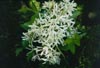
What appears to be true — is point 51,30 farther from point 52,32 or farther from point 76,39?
point 76,39

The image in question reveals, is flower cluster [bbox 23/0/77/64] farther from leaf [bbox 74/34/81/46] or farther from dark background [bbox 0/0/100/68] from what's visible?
dark background [bbox 0/0/100/68]

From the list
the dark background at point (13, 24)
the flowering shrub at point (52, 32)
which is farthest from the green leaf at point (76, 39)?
the dark background at point (13, 24)

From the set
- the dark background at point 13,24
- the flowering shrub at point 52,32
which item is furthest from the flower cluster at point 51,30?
the dark background at point 13,24

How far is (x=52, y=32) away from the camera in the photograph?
7.54 feet

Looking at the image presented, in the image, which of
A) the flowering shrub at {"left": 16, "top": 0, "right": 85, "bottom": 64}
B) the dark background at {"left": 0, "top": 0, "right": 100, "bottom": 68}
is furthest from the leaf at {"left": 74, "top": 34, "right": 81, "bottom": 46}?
the dark background at {"left": 0, "top": 0, "right": 100, "bottom": 68}

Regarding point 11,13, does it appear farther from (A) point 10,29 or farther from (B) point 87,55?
(B) point 87,55

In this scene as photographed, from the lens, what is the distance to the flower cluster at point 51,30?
2311 mm

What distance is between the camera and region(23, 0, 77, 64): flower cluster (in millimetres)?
2311

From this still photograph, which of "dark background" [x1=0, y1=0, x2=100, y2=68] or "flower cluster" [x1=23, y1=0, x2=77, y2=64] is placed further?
"dark background" [x1=0, y1=0, x2=100, y2=68]

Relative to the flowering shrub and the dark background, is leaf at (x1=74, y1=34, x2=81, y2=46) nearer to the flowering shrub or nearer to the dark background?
the flowering shrub

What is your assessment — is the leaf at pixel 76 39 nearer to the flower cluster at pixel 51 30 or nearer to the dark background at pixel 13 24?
the flower cluster at pixel 51 30

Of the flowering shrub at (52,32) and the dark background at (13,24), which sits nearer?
the flowering shrub at (52,32)

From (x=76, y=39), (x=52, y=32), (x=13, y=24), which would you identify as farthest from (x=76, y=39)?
(x=13, y=24)

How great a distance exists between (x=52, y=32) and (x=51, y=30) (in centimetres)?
2
